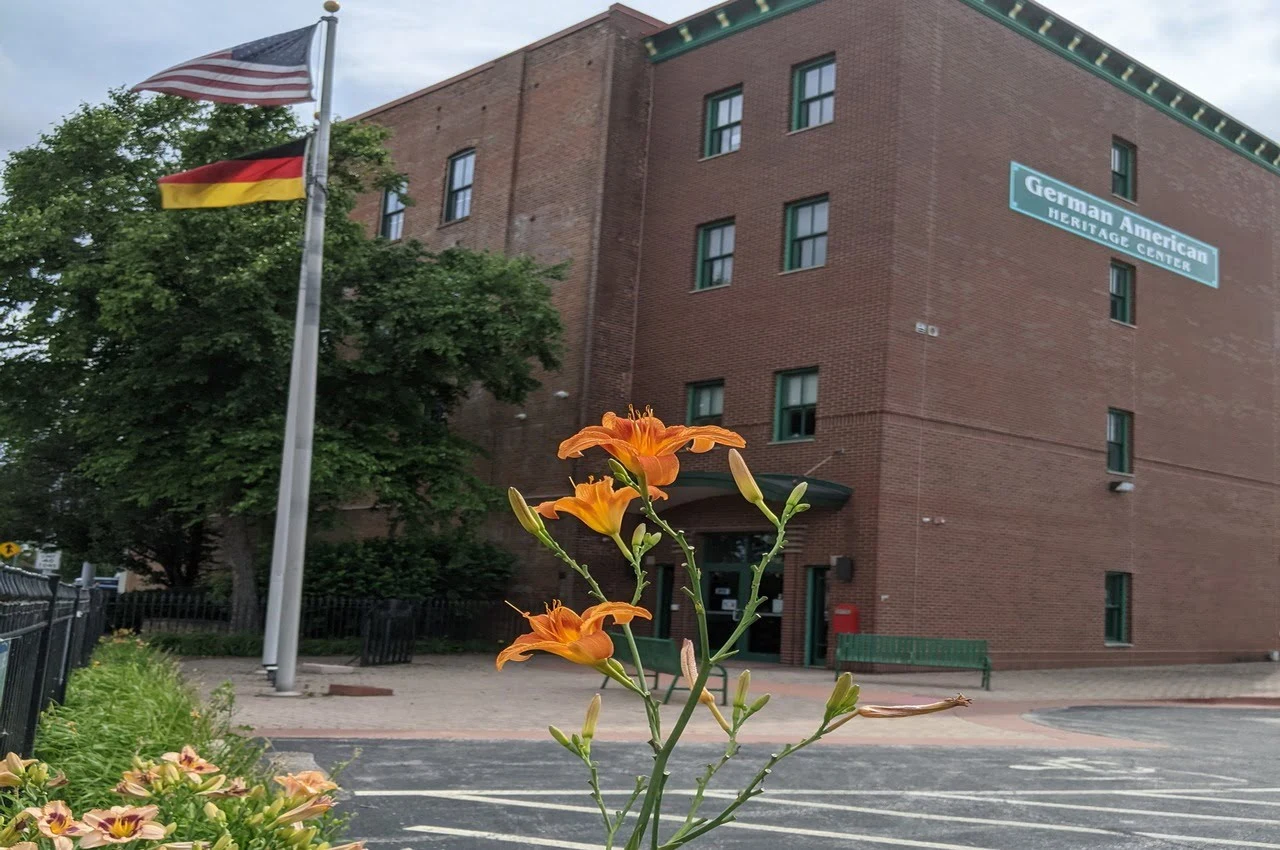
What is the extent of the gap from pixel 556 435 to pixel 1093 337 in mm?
12165

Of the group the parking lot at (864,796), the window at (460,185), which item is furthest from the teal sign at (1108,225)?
the parking lot at (864,796)

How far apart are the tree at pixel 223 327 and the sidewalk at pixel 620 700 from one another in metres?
3.49

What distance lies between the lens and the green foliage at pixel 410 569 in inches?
1057

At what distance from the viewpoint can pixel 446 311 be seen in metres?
24.6

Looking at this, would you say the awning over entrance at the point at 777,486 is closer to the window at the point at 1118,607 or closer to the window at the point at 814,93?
the window at the point at 814,93

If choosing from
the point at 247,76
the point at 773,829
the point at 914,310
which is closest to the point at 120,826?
the point at 773,829

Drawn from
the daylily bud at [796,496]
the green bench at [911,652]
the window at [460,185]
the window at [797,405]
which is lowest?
the green bench at [911,652]

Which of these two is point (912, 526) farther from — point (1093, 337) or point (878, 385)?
point (1093, 337)

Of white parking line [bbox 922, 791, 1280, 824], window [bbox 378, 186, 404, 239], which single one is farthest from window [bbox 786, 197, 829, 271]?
white parking line [bbox 922, 791, 1280, 824]

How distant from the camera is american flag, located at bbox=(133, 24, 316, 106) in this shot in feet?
57.7

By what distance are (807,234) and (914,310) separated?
10.1 ft

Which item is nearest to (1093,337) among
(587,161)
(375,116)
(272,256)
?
(587,161)

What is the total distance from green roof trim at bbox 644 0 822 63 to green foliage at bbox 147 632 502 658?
14884 millimetres

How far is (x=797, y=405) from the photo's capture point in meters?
26.1
